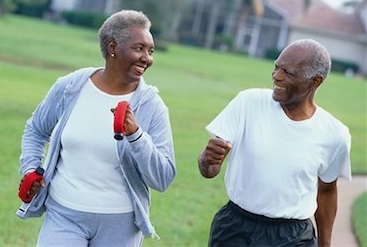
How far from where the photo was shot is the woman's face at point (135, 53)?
13.4 feet

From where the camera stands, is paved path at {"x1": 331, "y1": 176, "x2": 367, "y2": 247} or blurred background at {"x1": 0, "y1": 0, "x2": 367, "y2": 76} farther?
blurred background at {"x1": 0, "y1": 0, "x2": 367, "y2": 76}

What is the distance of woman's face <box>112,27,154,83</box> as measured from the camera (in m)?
4.07

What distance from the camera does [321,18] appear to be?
63375mm

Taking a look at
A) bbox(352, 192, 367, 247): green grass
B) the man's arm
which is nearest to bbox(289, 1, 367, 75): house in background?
bbox(352, 192, 367, 247): green grass

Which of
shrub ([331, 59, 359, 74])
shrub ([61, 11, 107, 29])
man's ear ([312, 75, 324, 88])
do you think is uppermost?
man's ear ([312, 75, 324, 88])

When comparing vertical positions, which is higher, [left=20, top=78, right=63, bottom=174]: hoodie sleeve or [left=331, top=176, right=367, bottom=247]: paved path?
[left=20, top=78, right=63, bottom=174]: hoodie sleeve

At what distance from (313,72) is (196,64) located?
3178 centimetres

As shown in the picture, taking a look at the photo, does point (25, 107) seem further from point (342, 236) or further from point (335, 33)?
point (335, 33)

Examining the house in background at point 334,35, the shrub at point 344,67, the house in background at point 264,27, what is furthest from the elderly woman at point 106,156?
the house in background at point 334,35

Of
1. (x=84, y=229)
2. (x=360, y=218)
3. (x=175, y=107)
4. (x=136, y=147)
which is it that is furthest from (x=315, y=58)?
(x=175, y=107)

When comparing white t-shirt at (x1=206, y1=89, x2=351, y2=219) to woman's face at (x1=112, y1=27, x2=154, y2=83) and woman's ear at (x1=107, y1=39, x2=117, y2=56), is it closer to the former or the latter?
woman's face at (x1=112, y1=27, x2=154, y2=83)

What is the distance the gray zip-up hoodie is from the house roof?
58223 millimetres

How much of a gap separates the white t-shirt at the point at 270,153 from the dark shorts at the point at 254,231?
0.16 ft

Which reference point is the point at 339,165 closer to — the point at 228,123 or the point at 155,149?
the point at 228,123
